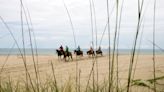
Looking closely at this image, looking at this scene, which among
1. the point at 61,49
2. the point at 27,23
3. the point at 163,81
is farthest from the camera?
the point at 61,49

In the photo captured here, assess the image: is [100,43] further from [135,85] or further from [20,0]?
[135,85]

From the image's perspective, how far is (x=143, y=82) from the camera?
386cm

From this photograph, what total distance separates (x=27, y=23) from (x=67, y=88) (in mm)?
640

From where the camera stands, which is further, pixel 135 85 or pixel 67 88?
pixel 135 85

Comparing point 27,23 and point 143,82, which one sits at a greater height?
point 27,23

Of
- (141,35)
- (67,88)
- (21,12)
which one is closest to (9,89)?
(67,88)

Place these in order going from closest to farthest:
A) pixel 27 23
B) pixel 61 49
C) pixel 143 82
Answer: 1. pixel 27 23
2. pixel 143 82
3. pixel 61 49

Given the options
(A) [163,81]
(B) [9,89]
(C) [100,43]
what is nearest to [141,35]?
(C) [100,43]

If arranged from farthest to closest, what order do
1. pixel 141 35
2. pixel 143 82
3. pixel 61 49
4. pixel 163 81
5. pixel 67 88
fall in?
pixel 61 49, pixel 163 81, pixel 143 82, pixel 67 88, pixel 141 35

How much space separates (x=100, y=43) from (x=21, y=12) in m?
0.64

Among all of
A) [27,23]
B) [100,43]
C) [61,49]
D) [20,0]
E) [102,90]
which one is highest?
[20,0]

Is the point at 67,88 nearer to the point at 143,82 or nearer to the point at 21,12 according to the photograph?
the point at 21,12

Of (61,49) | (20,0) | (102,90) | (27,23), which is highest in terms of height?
(20,0)

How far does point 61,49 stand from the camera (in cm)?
1833
